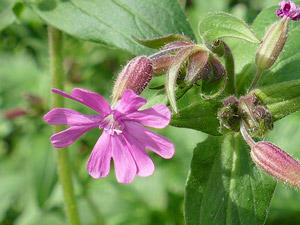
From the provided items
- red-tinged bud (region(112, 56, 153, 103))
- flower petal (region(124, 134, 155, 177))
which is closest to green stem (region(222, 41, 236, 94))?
red-tinged bud (region(112, 56, 153, 103))

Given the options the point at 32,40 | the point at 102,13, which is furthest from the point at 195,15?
the point at 102,13

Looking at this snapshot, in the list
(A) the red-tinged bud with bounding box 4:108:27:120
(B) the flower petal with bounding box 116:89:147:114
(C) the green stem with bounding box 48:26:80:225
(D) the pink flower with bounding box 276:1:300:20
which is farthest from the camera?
(A) the red-tinged bud with bounding box 4:108:27:120

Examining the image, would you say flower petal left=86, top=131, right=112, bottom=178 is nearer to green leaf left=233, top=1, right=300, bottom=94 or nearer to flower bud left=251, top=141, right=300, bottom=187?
flower bud left=251, top=141, right=300, bottom=187

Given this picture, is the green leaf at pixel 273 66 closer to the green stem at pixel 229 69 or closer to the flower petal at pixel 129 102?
the green stem at pixel 229 69

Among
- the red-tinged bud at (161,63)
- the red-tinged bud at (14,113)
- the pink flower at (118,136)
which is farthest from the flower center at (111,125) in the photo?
the red-tinged bud at (14,113)

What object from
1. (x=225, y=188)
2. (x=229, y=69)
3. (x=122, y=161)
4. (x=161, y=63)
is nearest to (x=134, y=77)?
(x=161, y=63)

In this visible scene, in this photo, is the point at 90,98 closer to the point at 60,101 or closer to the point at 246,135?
the point at 246,135
